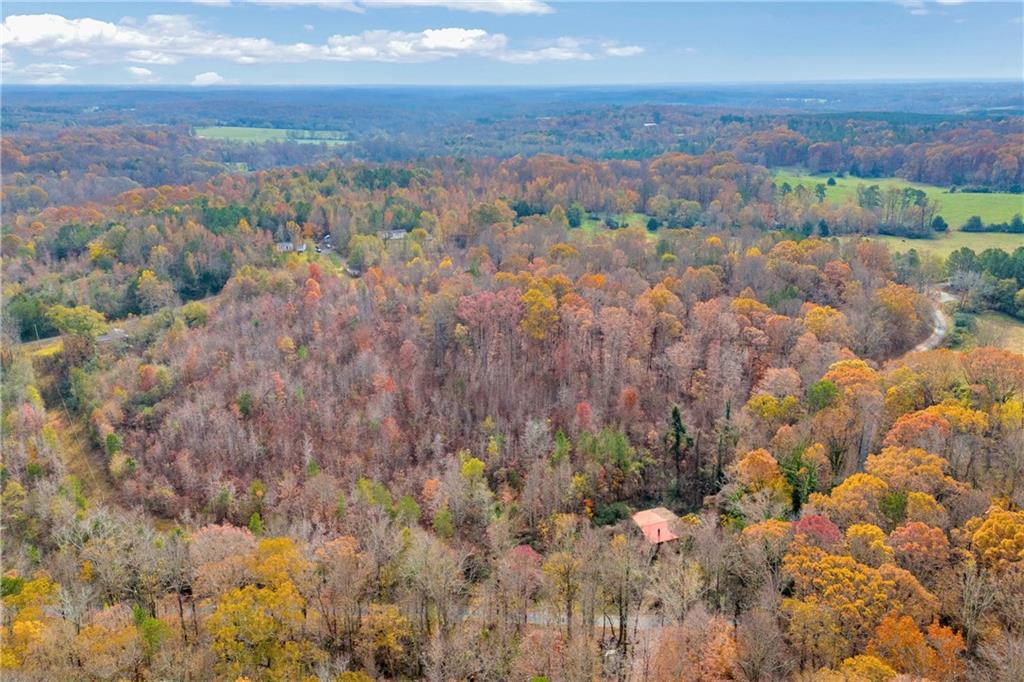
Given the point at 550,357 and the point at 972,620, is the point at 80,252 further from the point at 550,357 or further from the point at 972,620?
the point at 972,620

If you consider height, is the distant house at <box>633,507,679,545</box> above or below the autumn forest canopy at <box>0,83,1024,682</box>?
below

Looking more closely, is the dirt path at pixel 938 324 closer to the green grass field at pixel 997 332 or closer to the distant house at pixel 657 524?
the green grass field at pixel 997 332

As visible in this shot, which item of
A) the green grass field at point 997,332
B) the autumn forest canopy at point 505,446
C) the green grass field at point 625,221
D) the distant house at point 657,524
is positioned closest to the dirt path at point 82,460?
the autumn forest canopy at point 505,446

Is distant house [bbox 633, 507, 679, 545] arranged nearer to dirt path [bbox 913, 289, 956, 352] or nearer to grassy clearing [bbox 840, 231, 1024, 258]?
dirt path [bbox 913, 289, 956, 352]

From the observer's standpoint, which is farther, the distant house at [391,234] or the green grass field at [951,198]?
the green grass field at [951,198]

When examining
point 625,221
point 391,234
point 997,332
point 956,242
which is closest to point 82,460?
point 391,234

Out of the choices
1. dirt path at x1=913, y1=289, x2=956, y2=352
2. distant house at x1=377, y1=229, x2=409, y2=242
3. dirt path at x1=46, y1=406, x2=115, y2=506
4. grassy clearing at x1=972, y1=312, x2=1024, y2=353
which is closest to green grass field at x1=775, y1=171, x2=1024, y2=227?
dirt path at x1=913, y1=289, x2=956, y2=352
